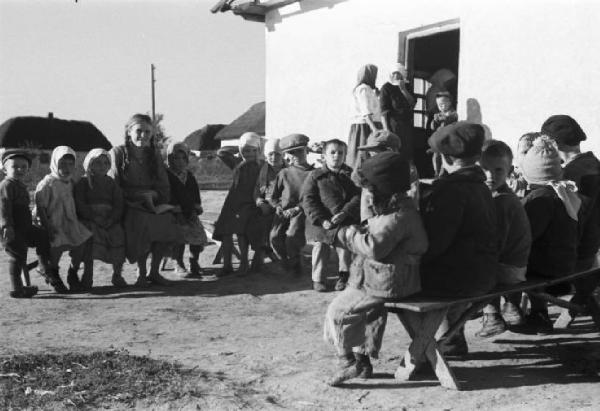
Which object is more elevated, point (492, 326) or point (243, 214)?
point (243, 214)

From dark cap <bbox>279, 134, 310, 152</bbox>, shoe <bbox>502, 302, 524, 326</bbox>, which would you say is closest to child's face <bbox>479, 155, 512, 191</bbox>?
shoe <bbox>502, 302, 524, 326</bbox>

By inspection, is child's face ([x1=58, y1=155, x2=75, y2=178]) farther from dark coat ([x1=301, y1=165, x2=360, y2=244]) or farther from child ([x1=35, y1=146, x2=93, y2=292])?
dark coat ([x1=301, y1=165, x2=360, y2=244])

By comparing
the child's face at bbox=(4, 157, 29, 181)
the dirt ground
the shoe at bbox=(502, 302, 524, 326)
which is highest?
the child's face at bbox=(4, 157, 29, 181)

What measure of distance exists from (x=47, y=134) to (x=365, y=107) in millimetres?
49499

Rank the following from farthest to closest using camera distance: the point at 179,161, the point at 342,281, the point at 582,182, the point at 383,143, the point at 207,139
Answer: the point at 207,139 < the point at 179,161 < the point at 342,281 < the point at 383,143 < the point at 582,182

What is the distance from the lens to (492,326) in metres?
4.85

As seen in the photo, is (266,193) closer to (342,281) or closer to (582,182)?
(342,281)

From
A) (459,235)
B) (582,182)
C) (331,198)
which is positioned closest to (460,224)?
(459,235)

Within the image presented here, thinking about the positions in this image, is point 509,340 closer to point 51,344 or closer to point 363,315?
point 363,315

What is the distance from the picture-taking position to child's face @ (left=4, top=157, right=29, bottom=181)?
6602 mm

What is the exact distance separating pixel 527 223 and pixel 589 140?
164 inches

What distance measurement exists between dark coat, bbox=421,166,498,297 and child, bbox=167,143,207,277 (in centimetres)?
418

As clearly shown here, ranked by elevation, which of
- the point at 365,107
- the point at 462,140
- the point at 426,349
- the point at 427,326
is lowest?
the point at 426,349

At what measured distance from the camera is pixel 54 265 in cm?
686
